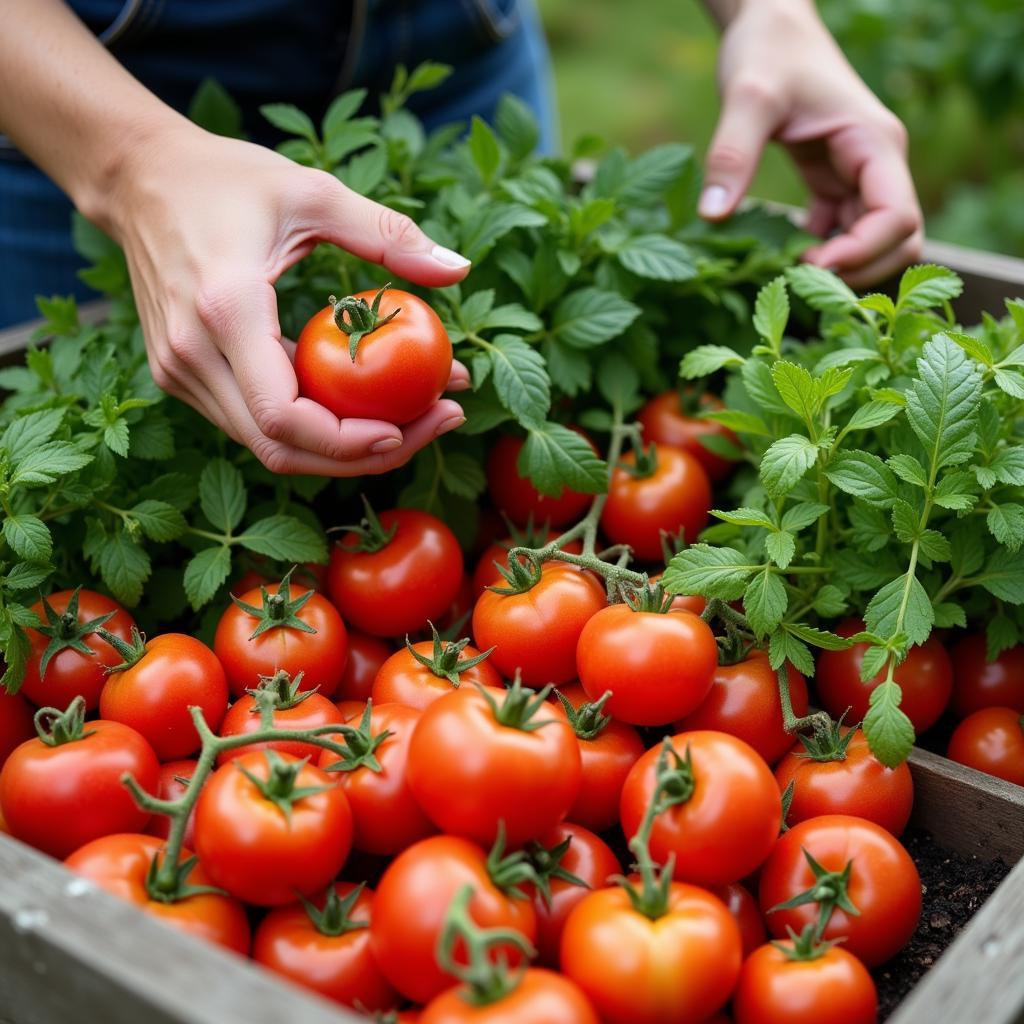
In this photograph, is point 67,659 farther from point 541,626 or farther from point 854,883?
point 854,883

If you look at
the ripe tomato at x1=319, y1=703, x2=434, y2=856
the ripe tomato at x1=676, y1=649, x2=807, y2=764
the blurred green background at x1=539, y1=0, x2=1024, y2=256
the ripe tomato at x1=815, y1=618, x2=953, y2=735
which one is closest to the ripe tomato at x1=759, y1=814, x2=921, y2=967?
the ripe tomato at x1=676, y1=649, x2=807, y2=764

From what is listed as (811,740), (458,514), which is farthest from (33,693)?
(811,740)

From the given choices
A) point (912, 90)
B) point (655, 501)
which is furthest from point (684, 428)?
point (912, 90)

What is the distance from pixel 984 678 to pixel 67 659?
3.76 feet

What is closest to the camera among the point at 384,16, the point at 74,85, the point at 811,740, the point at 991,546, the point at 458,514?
the point at 811,740

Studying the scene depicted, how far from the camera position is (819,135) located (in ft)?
6.38

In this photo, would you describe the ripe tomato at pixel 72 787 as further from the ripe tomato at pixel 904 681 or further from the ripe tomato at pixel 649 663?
the ripe tomato at pixel 904 681

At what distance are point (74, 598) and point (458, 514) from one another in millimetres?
545

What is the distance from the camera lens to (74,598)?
1305 mm

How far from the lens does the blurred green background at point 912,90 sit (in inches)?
152

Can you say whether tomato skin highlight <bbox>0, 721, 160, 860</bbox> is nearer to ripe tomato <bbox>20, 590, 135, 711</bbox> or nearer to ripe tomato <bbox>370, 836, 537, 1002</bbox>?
ripe tomato <bbox>20, 590, 135, 711</bbox>

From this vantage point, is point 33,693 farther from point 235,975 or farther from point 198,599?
point 235,975

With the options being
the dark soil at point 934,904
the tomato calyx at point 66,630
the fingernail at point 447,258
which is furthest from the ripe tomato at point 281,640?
the dark soil at point 934,904

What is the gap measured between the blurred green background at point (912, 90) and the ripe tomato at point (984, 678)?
260 centimetres
